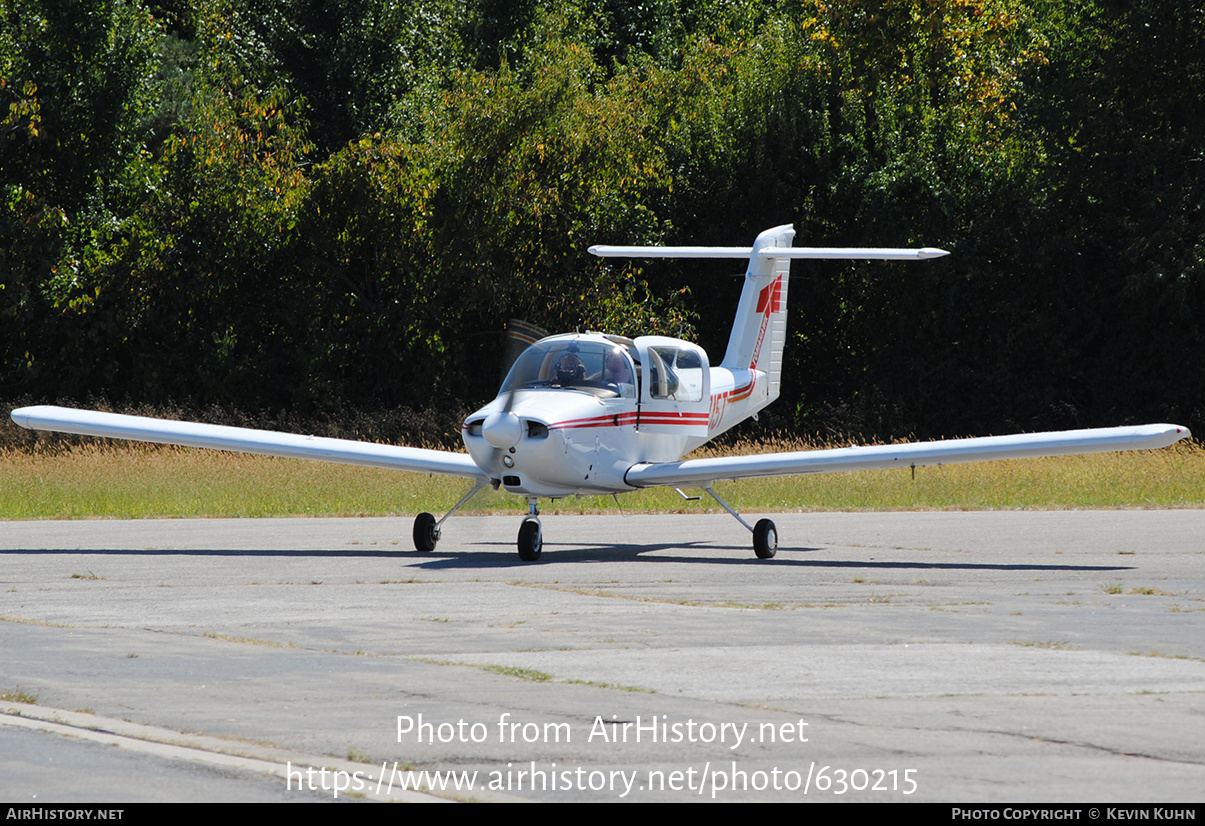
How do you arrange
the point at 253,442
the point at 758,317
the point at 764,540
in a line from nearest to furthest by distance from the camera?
the point at 764,540 < the point at 253,442 < the point at 758,317

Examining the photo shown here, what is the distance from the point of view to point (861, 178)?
126ft

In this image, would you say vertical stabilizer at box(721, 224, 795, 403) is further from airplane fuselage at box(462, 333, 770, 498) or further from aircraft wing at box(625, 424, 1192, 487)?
aircraft wing at box(625, 424, 1192, 487)

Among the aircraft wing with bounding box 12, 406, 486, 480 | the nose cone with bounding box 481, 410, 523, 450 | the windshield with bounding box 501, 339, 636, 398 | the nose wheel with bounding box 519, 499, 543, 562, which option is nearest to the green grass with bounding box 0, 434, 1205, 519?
the aircraft wing with bounding box 12, 406, 486, 480

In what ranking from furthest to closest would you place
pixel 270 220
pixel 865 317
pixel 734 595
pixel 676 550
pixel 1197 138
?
pixel 865 317, pixel 270 220, pixel 1197 138, pixel 676 550, pixel 734 595

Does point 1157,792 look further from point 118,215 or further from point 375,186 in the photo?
point 118,215

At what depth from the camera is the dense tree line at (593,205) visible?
35375 millimetres

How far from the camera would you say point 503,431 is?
14.7 meters

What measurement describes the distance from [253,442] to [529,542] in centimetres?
391

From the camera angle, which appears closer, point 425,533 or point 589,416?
point 589,416

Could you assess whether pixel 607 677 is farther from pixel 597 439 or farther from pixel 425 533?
pixel 425 533

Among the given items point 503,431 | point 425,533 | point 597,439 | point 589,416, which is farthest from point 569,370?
point 425,533

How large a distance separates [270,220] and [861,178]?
15.0 m

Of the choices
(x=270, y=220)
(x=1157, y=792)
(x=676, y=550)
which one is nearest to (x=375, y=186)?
(x=270, y=220)

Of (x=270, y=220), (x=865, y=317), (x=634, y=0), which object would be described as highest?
(x=634, y=0)
